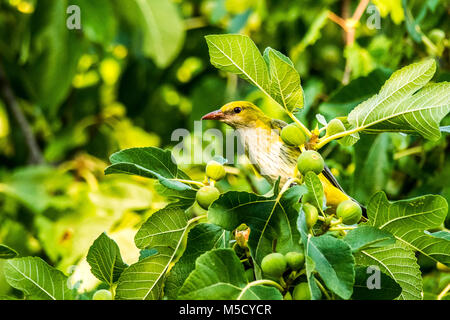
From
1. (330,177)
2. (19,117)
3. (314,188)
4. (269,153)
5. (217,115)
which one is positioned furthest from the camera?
(19,117)

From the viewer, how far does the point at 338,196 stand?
1.89 meters

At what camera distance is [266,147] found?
2145mm

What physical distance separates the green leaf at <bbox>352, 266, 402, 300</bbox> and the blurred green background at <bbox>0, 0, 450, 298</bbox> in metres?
0.53

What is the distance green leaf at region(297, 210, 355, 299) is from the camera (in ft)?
3.50

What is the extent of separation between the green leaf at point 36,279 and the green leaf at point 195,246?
0.30 m

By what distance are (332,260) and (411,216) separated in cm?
25

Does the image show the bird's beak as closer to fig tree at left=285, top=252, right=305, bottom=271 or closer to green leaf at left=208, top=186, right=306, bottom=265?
green leaf at left=208, top=186, right=306, bottom=265

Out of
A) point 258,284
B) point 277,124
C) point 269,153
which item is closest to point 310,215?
point 258,284

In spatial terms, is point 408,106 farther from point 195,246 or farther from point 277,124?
point 277,124

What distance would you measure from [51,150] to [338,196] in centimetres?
276

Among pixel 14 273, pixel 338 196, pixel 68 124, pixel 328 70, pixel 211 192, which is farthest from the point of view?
pixel 68 124

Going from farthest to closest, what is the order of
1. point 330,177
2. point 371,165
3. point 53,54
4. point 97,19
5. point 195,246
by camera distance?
point 53,54 → point 97,19 → point 371,165 → point 330,177 → point 195,246
